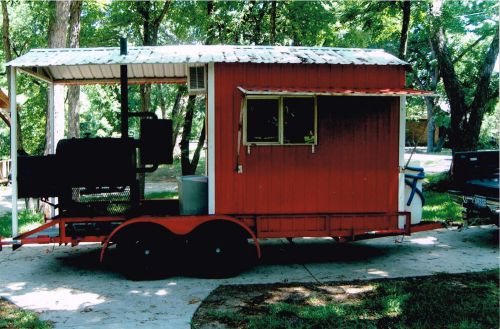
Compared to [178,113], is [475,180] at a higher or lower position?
lower

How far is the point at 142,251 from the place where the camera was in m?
6.92

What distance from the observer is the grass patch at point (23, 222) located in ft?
34.0

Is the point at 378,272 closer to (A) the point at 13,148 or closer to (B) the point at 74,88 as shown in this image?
(A) the point at 13,148

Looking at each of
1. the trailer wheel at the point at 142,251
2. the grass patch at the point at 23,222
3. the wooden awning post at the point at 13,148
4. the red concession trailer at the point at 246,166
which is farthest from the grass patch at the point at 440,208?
the grass patch at the point at 23,222

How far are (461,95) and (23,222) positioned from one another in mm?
12339

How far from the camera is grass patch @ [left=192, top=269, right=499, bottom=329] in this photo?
16.9ft

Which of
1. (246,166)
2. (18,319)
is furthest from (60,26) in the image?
(18,319)

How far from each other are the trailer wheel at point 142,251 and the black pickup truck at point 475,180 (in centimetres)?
542

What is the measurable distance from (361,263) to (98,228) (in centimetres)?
409

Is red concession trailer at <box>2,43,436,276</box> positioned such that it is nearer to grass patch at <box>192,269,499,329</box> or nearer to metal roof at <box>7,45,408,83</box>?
metal roof at <box>7,45,408,83</box>

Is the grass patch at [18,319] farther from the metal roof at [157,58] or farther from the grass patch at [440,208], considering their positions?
the grass patch at [440,208]

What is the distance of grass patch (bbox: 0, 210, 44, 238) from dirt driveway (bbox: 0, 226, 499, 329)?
162 centimetres

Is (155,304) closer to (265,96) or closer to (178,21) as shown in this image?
(265,96)

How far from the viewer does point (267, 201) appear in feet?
24.0
